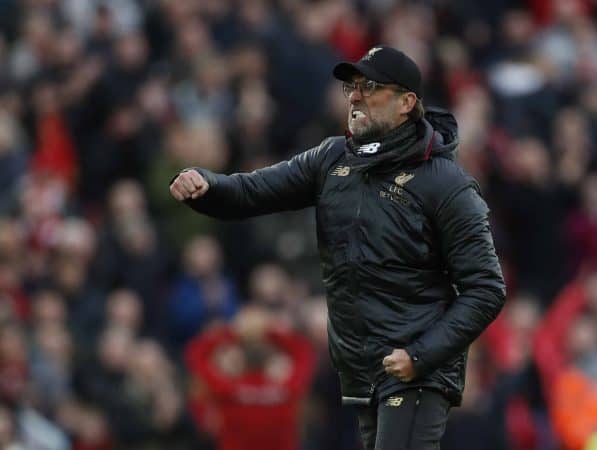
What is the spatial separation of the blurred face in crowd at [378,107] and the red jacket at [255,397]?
16.8 feet

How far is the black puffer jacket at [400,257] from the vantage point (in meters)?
7.31

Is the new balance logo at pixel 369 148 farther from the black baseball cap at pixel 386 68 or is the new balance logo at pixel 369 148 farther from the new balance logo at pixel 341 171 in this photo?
the black baseball cap at pixel 386 68

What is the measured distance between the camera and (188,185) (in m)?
7.40

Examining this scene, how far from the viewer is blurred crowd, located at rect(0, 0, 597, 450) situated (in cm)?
1262

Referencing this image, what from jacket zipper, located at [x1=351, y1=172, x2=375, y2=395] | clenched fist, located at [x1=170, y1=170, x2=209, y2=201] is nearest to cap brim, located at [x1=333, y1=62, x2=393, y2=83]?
jacket zipper, located at [x1=351, y1=172, x2=375, y2=395]

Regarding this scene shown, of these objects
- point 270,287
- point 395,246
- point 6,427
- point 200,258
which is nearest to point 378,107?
point 395,246

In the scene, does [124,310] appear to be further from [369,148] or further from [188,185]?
[369,148]

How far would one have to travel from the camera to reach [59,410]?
40.9ft

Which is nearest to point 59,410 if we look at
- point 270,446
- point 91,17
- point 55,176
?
point 270,446

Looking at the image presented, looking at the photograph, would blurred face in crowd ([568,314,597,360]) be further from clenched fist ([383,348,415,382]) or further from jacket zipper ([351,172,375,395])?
clenched fist ([383,348,415,382])

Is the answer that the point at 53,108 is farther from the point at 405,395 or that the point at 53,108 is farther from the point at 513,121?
the point at 405,395

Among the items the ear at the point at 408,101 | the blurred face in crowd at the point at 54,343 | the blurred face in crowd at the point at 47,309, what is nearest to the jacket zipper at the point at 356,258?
the ear at the point at 408,101

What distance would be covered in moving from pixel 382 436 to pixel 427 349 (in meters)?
0.45

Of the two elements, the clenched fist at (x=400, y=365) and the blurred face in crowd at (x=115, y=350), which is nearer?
the clenched fist at (x=400, y=365)
